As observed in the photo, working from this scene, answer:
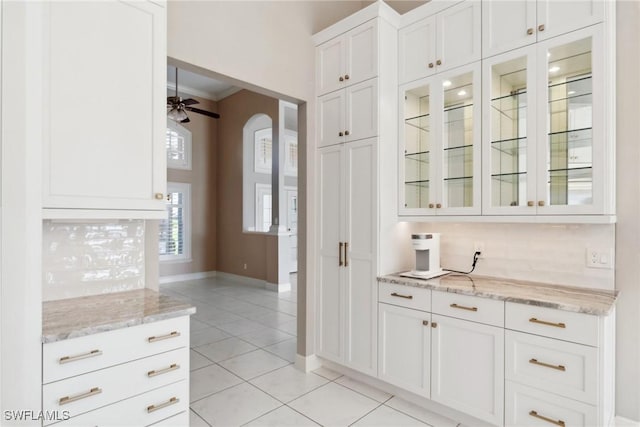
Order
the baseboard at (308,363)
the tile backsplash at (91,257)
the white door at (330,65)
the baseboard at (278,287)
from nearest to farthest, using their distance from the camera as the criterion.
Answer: the tile backsplash at (91,257), the white door at (330,65), the baseboard at (308,363), the baseboard at (278,287)

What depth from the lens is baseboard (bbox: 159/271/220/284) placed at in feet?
23.5

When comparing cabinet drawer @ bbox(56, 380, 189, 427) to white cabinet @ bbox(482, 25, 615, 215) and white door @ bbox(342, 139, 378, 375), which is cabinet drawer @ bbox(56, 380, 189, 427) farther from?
white cabinet @ bbox(482, 25, 615, 215)

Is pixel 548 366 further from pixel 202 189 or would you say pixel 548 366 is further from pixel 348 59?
pixel 202 189

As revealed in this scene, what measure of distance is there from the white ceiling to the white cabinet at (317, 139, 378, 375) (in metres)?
4.97

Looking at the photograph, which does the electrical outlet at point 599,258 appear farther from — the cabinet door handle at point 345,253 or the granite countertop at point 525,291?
the cabinet door handle at point 345,253

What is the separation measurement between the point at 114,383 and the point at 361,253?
1825mm

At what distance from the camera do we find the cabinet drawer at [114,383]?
1.42 metres

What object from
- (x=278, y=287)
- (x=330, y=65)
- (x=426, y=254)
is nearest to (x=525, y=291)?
(x=426, y=254)

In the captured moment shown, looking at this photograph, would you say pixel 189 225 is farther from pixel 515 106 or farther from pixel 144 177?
pixel 515 106

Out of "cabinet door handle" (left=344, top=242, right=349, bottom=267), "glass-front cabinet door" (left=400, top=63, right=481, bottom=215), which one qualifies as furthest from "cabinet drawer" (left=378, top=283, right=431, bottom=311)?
"glass-front cabinet door" (left=400, top=63, right=481, bottom=215)

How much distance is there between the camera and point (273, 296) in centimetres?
606

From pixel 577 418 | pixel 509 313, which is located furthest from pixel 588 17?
pixel 577 418

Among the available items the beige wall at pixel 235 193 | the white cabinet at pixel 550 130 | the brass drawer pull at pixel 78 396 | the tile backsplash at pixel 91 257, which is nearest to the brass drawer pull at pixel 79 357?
the brass drawer pull at pixel 78 396

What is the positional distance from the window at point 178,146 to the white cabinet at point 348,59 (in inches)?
201
